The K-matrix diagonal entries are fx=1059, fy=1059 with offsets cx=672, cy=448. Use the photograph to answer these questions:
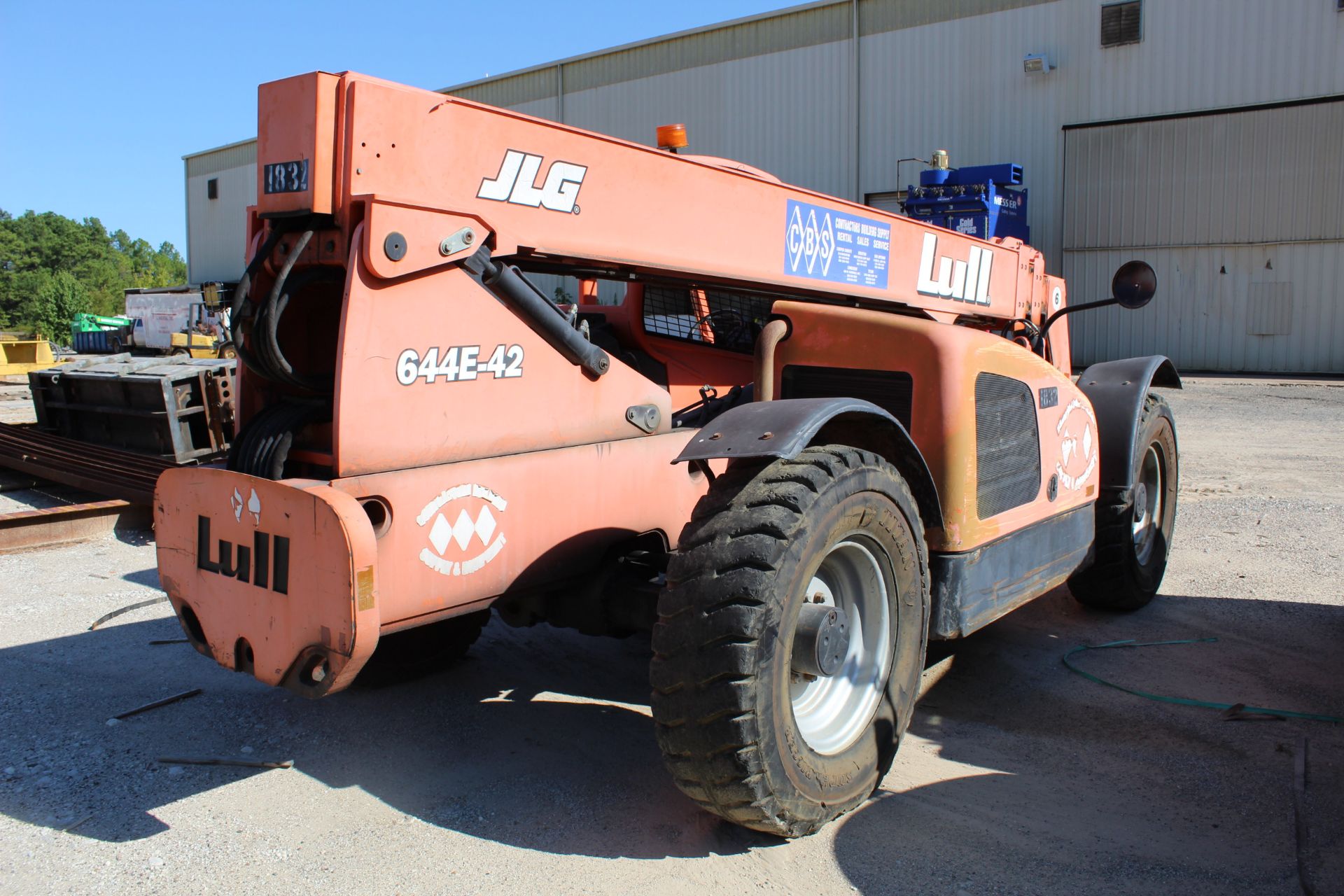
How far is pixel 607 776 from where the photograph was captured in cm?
370

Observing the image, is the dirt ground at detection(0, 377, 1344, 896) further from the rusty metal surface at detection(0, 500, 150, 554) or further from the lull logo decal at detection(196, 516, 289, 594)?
the rusty metal surface at detection(0, 500, 150, 554)

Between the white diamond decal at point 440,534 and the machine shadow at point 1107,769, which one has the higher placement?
the white diamond decal at point 440,534

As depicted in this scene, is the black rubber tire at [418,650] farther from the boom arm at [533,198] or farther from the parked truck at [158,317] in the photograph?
the parked truck at [158,317]

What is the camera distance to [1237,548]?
7.10m

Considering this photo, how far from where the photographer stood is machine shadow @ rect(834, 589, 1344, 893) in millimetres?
3096

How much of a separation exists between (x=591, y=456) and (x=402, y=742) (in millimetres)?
1415

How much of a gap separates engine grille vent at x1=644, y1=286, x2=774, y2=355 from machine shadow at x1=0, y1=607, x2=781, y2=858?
4.95 feet

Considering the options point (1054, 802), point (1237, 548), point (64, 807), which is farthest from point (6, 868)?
point (1237, 548)

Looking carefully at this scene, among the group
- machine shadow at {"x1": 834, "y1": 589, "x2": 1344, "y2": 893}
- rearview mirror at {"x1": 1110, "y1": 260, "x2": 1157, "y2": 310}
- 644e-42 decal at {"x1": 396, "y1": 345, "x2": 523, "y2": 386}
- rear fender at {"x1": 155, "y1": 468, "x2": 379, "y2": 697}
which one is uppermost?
rearview mirror at {"x1": 1110, "y1": 260, "x2": 1157, "y2": 310}

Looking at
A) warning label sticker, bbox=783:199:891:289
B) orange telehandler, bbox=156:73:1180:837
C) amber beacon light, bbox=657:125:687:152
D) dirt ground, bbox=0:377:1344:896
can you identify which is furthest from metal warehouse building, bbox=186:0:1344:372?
amber beacon light, bbox=657:125:687:152

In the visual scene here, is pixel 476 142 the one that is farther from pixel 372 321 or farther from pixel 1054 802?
pixel 1054 802

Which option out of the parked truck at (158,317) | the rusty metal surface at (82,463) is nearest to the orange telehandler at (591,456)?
the rusty metal surface at (82,463)

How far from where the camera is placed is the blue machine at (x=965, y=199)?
59.7ft

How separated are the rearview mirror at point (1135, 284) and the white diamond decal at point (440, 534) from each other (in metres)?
3.56
